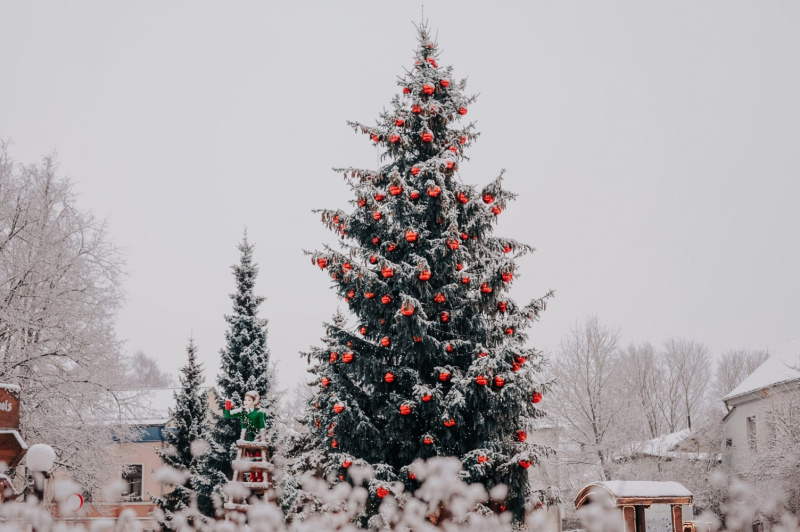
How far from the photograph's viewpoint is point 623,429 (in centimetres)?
2927

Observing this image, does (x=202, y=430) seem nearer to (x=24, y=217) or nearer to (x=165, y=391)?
(x=24, y=217)

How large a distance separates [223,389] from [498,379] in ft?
44.8

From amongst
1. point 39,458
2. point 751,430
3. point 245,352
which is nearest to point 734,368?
point 751,430

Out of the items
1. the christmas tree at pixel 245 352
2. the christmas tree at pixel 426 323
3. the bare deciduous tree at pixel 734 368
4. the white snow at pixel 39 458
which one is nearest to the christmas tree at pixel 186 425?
the christmas tree at pixel 245 352

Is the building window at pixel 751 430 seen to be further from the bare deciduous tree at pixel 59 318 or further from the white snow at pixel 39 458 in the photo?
the white snow at pixel 39 458

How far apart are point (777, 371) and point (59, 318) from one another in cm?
2478

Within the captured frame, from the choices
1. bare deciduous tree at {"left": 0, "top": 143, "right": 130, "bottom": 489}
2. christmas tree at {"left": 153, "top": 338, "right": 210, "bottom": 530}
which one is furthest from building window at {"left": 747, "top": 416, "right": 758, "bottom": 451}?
bare deciduous tree at {"left": 0, "top": 143, "right": 130, "bottom": 489}

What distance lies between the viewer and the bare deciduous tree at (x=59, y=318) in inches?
650

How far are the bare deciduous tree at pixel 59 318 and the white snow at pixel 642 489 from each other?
11.9 metres

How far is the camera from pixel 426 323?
496 inches

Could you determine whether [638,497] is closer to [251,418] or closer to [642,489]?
[642,489]

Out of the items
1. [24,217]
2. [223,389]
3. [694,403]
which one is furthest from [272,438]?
[694,403]

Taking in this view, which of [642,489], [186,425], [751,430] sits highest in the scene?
[186,425]

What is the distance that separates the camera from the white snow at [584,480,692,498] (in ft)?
50.0
